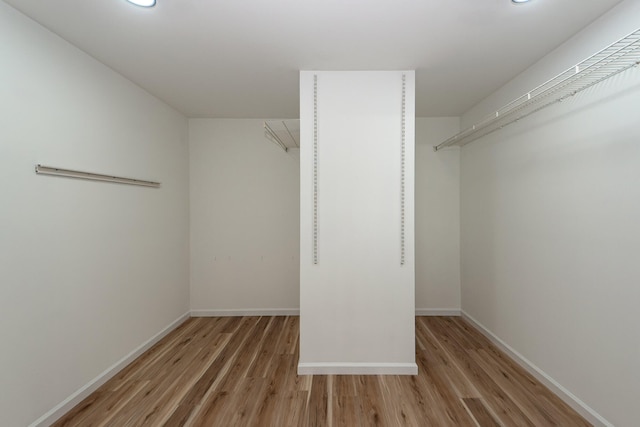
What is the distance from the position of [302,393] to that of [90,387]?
1.60 meters

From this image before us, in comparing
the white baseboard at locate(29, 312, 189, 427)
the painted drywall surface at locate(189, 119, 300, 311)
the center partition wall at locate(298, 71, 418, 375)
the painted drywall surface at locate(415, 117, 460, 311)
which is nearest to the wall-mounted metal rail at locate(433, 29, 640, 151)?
the painted drywall surface at locate(415, 117, 460, 311)

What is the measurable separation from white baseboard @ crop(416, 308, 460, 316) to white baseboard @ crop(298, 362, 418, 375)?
1414mm

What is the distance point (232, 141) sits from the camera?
12.3ft

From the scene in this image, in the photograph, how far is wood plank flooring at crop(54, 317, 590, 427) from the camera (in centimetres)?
187

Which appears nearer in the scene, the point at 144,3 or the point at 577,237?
the point at 144,3

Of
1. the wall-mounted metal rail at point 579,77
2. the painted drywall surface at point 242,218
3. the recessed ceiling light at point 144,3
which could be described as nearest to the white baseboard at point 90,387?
the painted drywall surface at point 242,218

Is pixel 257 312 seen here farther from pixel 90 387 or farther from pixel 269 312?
pixel 90 387

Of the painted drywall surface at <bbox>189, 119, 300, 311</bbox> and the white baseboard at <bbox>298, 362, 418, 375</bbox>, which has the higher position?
the painted drywall surface at <bbox>189, 119, 300, 311</bbox>

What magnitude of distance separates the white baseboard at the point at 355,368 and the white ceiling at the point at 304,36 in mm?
2486

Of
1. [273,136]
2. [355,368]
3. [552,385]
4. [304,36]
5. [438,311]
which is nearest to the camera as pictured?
[304,36]

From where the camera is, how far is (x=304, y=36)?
1913 mm

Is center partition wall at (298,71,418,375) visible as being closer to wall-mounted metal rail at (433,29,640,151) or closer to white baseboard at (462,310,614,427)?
wall-mounted metal rail at (433,29,640,151)

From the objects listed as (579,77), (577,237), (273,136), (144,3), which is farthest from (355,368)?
(144,3)

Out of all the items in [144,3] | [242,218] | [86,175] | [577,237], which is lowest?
[577,237]
